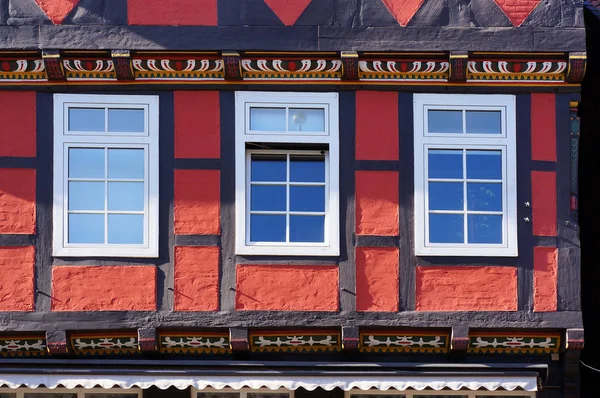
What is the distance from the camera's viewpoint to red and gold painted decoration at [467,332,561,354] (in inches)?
420

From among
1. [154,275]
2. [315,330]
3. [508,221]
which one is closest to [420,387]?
[315,330]

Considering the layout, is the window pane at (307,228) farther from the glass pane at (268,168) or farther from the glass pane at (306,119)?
the glass pane at (306,119)

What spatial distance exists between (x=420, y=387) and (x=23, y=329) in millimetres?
3542

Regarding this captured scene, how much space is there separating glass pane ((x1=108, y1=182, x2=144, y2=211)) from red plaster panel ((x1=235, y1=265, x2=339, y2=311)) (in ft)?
3.65

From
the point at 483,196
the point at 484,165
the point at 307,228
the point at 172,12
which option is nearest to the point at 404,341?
the point at 307,228

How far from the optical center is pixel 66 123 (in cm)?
1086

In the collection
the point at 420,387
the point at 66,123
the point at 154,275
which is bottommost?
the point at 420,387

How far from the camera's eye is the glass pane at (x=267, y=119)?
10.9 m

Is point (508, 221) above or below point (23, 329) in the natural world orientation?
above

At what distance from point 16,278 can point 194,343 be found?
5.54 feet

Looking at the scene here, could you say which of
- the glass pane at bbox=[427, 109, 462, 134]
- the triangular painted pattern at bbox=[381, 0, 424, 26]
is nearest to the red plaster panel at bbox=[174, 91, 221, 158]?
the triangular painted pattern at bbox=[381, 0, 424, 26]

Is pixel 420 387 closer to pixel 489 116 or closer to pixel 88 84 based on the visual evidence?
pixel 489 116

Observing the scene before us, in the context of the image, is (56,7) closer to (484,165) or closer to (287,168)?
(287,168)

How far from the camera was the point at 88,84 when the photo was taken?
35.7ft
